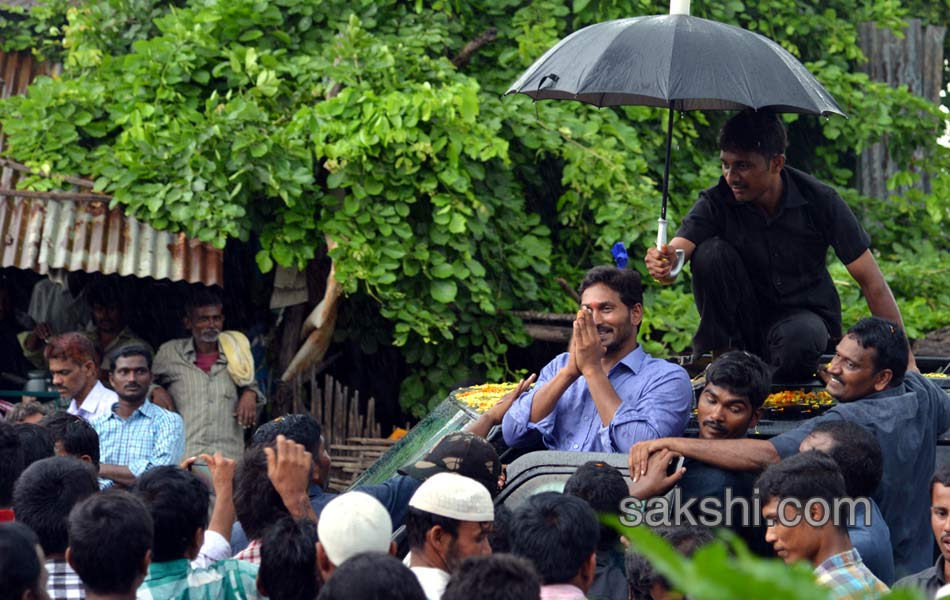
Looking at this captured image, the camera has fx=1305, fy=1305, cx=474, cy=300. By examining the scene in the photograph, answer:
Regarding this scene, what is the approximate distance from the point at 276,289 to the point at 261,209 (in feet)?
1.87

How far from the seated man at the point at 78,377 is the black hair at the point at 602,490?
3722 mm

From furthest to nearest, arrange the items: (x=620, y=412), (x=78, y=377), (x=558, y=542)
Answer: (x=78, y=377)
(x=620, y=412)
(x=558, y=542)

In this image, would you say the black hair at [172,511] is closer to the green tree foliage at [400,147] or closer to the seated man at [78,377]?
the seated man at [78,377]

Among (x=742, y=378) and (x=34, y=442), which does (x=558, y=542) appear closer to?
(x=742, y=378)

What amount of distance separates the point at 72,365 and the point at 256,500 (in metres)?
3.39

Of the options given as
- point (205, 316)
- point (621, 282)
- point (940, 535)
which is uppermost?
point (621, 282)

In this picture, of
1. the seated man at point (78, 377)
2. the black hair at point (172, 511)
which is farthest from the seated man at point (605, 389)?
the seated man at point (78, 377)

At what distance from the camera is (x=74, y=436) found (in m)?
5.53

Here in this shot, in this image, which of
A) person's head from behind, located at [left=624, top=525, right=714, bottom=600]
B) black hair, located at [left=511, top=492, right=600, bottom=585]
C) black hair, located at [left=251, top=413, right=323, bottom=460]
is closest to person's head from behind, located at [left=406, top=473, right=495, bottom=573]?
black hair, located at [left=511, top=492, right=600, bottom=585]

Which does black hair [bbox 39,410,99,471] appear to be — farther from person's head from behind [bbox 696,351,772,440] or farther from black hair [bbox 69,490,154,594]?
person's head from behind [bbox 696,351,772,440]

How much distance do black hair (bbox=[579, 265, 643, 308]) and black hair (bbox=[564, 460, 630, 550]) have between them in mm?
1201

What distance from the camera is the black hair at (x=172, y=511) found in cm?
A: 390

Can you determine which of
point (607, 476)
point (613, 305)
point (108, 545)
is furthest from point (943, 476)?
point (108, 545)

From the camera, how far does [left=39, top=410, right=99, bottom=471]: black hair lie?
217 inches
